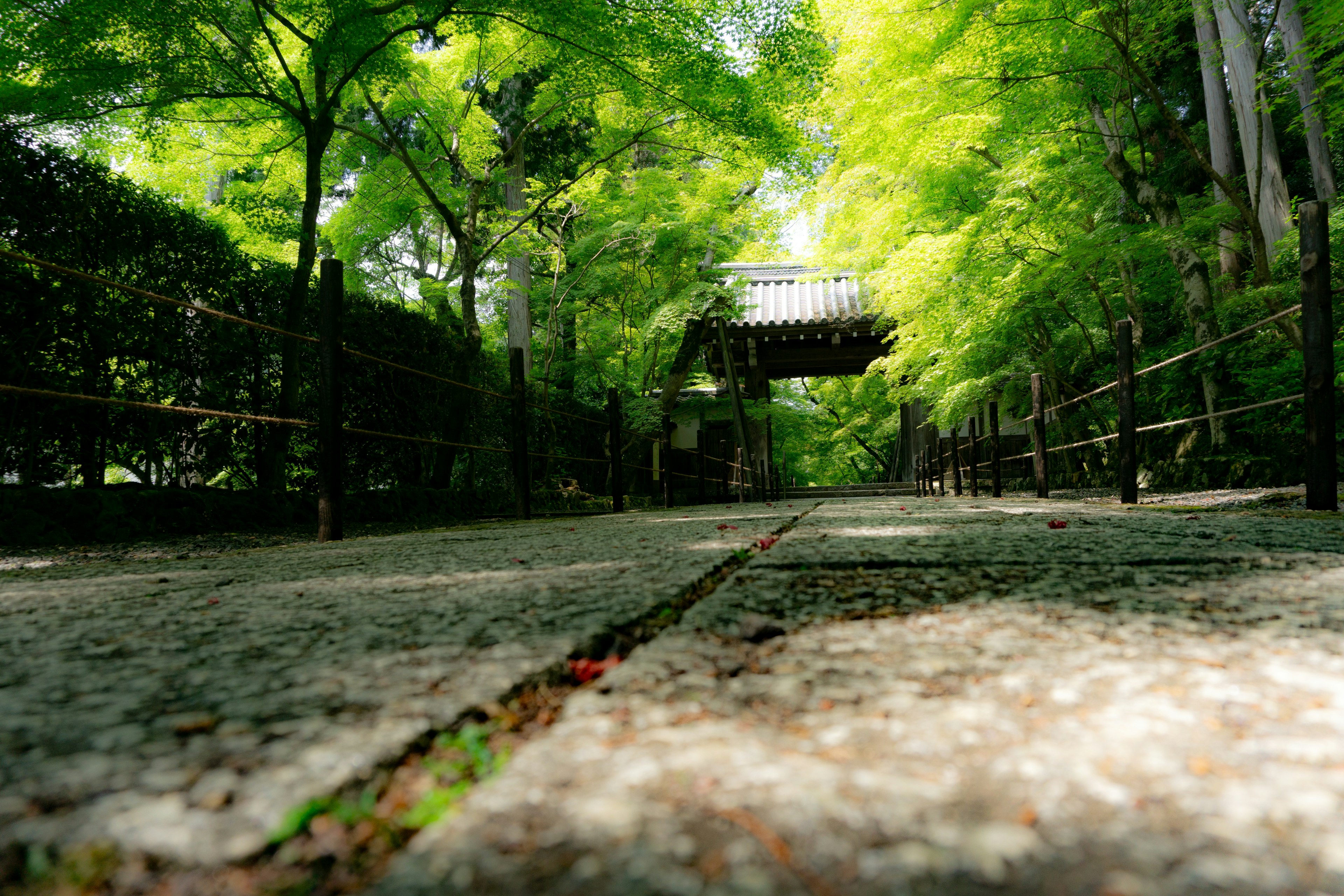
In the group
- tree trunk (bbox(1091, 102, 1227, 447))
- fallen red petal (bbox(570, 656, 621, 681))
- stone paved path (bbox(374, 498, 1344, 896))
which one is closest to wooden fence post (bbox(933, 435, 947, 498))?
tree trunk (bbox(1091, 102, 1227, 447))

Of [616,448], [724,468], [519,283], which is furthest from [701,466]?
[519,283]

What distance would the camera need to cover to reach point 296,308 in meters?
4.51

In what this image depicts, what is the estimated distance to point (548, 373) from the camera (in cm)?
909

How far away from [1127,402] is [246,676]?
4.26 meters

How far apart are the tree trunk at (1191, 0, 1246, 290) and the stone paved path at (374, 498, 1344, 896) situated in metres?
8.02

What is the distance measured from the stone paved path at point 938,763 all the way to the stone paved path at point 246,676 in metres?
0.10

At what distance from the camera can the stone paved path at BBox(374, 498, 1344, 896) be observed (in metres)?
0.32

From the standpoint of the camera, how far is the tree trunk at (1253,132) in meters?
7.02

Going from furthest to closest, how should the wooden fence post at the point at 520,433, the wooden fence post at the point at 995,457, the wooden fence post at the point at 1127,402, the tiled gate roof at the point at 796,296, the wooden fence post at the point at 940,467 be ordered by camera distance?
the tiled gate roof at the point at 796,296 < the wooden fence post at the point at 940,467 < the wooden fence post at the point at 995,457 < the wooden fence post at the point at 520,433 < the wooden fence post at the point at 1127,402

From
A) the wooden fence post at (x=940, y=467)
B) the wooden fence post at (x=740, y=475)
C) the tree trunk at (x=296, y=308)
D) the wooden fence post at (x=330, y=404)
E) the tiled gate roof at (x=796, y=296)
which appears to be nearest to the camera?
the wooden fence post at (x=330, y=404)

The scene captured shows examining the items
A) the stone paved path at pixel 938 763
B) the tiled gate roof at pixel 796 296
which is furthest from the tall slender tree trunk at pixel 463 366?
the stone paved path at pixel 938 763

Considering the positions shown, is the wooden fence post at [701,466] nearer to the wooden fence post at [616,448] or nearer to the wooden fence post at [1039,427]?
the wooden fence post at [616,448]

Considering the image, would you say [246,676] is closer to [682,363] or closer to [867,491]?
[682,363]

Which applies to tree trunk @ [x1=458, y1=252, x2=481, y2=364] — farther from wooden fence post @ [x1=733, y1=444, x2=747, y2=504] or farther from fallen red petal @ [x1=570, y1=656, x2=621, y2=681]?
fallen red petal @ [x1=570, y1=656, x2=621, y2=681]
